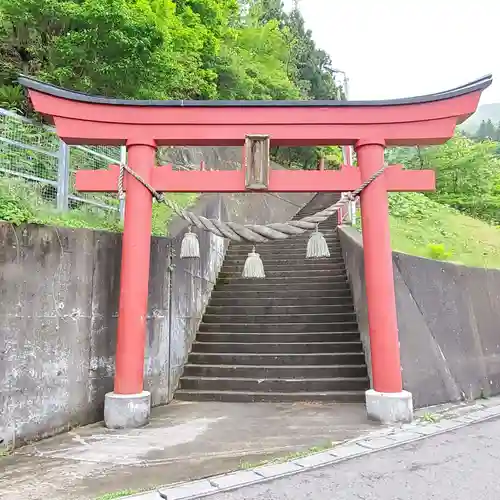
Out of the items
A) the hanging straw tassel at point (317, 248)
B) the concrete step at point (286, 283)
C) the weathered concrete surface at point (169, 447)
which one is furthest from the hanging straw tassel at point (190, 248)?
the concrete step at point (286, 283)

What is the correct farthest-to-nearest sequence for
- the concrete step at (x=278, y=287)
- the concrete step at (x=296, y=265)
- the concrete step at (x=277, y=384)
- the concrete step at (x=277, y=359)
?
the concrete step at (x=296, y=265)
the concrete step at (x=278, y=287)
the concrete step at (x=277, y=359)
the concrete step at (x=277, y=384)

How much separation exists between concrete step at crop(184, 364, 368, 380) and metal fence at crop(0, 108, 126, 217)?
2878 millimetres

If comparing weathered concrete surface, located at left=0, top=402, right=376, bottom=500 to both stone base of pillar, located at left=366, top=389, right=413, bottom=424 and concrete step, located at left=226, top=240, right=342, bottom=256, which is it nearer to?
stone base of pillar, located at left=366, top=389, right=413, bottom=424

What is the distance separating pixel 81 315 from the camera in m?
5.04

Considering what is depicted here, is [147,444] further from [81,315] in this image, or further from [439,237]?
[439,237]

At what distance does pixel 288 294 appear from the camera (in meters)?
8.66

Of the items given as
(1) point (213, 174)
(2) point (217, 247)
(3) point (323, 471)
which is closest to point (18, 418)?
(3) point (323, 471)

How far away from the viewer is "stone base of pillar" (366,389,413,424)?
5027mm

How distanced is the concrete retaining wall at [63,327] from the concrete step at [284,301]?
6.45 feet

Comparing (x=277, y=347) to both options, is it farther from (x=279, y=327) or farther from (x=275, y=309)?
(x=275, y=309)

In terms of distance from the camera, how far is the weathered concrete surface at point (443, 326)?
6.13 m

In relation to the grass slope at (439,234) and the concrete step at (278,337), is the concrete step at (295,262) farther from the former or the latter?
the concrete step at (278,337)

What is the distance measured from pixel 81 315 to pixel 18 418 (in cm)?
120

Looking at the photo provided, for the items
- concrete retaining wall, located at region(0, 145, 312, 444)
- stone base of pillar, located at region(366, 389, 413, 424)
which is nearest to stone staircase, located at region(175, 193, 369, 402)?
concrete retaining wall, located at region(0, 145, 312, 444)
